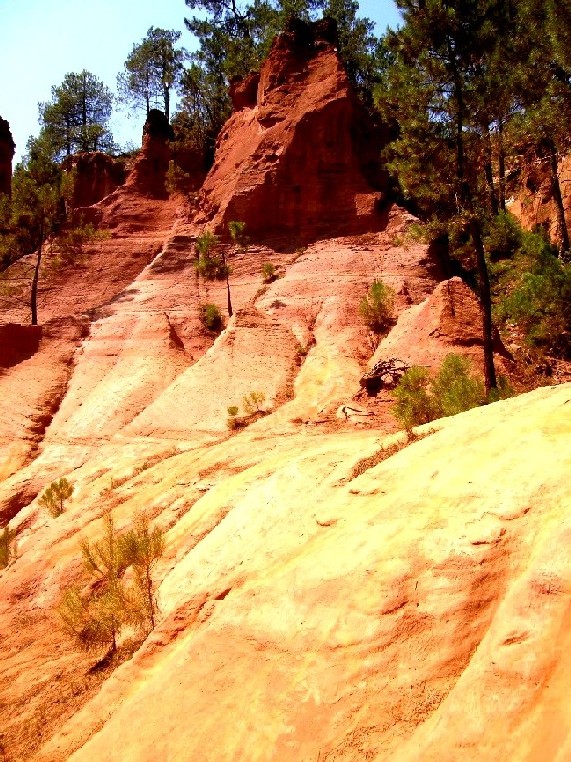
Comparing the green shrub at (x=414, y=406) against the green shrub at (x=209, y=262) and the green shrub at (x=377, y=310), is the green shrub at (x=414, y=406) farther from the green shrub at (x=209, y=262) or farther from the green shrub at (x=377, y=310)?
the green shrub at (x=209, y=262)

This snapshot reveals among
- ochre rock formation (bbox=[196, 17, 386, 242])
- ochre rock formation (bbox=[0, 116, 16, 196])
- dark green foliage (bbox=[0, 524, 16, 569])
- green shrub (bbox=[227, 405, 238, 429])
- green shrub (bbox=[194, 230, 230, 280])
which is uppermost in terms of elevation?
ochre rock formation (bbox=[0, 116, 16, 196])

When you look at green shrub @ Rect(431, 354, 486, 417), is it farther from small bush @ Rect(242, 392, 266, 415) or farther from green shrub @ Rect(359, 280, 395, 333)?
green shrub @ Rect(359, 280, 395, 333)

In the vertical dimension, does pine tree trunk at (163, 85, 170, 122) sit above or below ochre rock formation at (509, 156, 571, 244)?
above

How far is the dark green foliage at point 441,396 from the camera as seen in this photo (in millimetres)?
11602

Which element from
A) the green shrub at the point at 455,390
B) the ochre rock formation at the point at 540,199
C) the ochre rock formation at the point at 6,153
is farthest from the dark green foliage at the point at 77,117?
the green shrub at the point at 455,390

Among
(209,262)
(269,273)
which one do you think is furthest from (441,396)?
(209,262)

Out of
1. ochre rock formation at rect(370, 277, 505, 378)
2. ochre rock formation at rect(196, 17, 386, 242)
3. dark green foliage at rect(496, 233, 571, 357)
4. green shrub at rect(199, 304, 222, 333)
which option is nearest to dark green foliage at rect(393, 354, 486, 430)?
ochre rock formation at rect(370, 277, 505, 378)

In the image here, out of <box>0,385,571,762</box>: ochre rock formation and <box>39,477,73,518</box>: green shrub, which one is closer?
<box>0,385,571,762</box>: ochre rock formation

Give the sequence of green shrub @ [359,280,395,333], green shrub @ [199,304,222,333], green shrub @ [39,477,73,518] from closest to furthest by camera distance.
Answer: green shrub @ [39,477,73,518]
green shrub @ [359,280,395,333]
green shrub @ [199,304,222,333]

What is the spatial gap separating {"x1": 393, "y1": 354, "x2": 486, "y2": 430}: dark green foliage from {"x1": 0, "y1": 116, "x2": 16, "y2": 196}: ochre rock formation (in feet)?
130

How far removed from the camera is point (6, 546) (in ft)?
36.4

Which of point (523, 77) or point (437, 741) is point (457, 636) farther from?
point (523, 77)

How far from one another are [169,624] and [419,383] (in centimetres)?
877

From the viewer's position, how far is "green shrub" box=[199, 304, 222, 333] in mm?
24516
